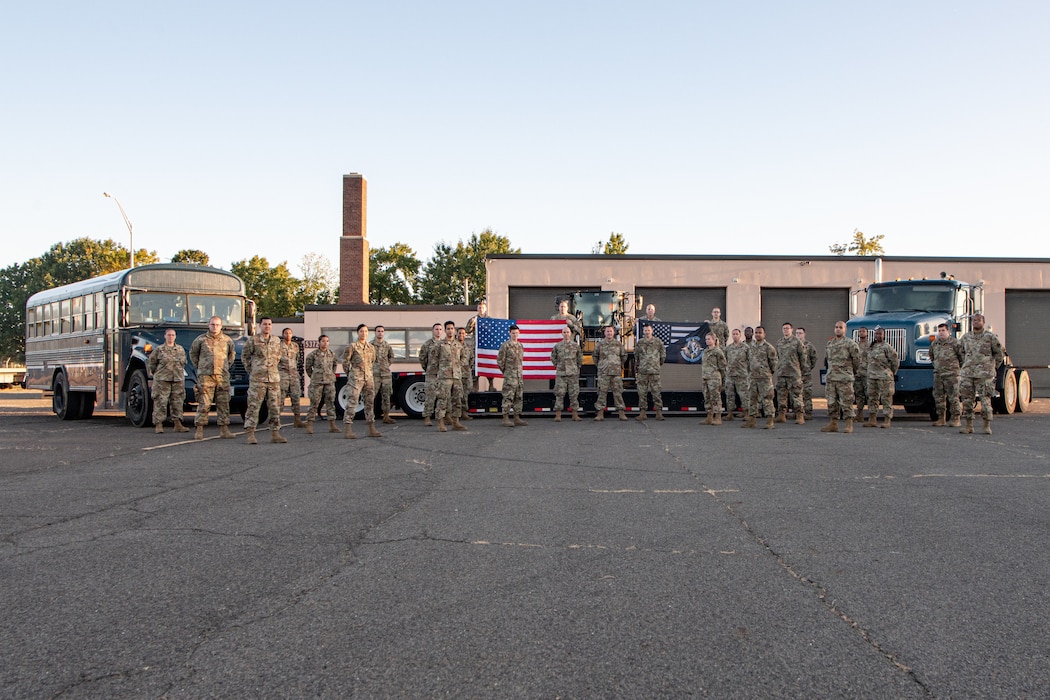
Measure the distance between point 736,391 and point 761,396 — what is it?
4.93 ft

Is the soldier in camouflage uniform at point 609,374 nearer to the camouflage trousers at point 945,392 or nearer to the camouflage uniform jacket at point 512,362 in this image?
the camouflage uniform jacket at point 512,362

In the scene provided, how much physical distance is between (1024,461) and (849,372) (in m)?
4.92

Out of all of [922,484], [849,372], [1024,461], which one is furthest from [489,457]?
[849,372]

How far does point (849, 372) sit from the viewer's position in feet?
49.3

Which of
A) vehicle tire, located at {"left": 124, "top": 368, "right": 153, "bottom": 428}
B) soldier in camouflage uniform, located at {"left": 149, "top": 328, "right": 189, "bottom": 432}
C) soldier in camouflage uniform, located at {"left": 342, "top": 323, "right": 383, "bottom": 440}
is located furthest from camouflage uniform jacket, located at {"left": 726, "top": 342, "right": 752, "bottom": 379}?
vehicle tire, located at {"left": 124, "top": 368, "right": 153, "bottom": 428}

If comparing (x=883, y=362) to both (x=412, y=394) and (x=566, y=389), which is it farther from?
(x=412, y=394)

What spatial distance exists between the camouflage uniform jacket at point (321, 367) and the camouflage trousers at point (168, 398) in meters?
2.44

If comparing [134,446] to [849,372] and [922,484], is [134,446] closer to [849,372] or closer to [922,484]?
[922,484]

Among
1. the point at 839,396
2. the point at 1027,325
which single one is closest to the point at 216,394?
the point at 839,396

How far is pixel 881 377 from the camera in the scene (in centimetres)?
1517

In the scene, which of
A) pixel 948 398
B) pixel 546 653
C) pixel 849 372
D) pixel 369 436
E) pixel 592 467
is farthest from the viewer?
pixel 948 398

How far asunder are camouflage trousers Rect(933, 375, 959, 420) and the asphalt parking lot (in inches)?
245

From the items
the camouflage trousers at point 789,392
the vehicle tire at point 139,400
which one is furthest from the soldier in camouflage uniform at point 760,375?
the vehicle tire at point 139,400

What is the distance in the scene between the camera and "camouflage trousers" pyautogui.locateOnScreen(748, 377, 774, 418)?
49.7 ft
